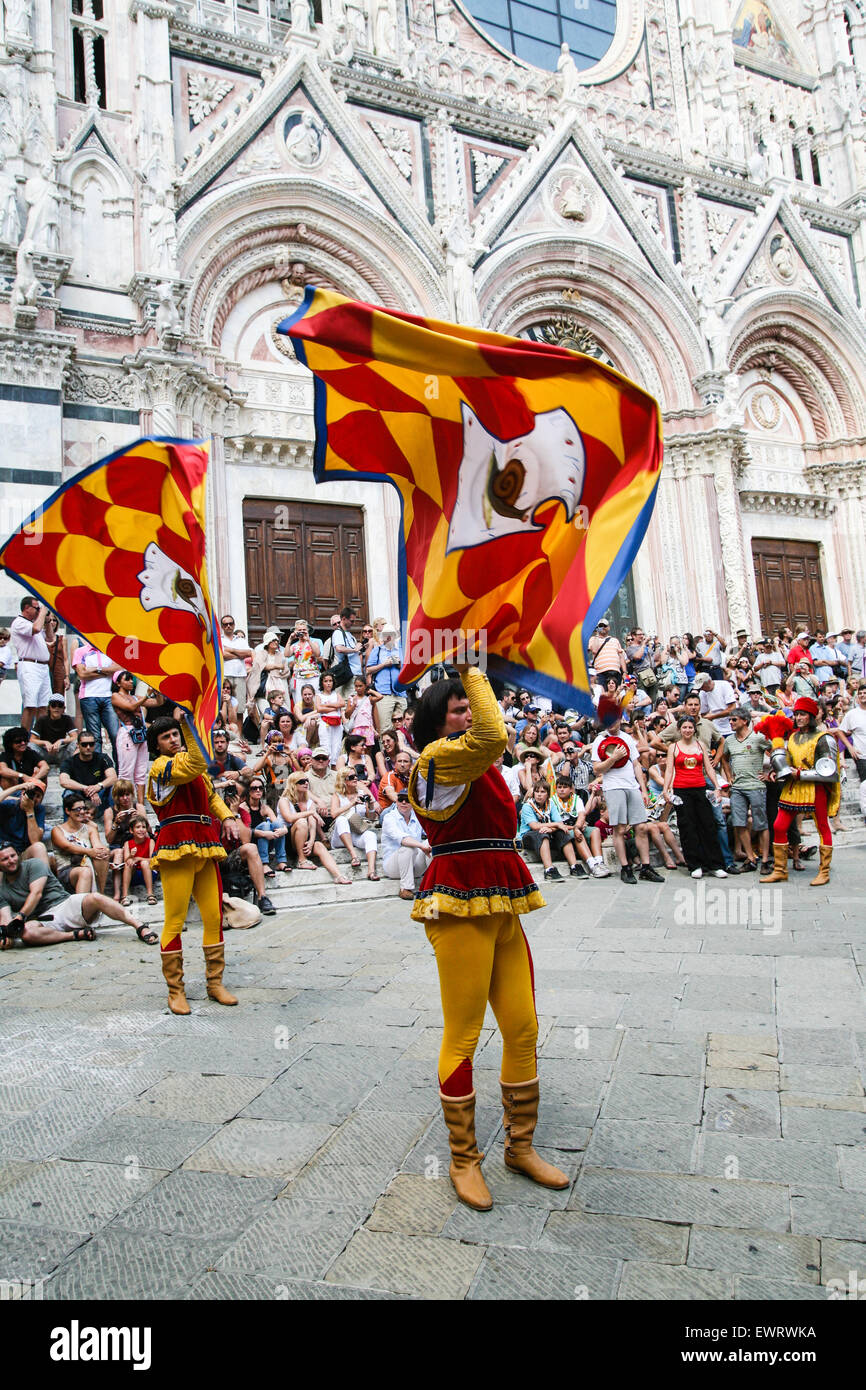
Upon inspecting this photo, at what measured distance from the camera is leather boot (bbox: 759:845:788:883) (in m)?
8.34

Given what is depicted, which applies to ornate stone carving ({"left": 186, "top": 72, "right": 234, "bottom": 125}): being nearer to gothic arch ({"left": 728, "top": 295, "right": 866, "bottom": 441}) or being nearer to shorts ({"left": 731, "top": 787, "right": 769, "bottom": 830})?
gothic arch ({"left": 728, "top": 295, "right": 866, "bottom": 441})

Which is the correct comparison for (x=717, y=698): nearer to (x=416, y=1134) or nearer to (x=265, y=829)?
(x=265, y=829)

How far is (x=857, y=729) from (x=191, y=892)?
31.0 ft

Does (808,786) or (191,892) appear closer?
(191,892)

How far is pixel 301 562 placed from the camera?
1570 centimetres

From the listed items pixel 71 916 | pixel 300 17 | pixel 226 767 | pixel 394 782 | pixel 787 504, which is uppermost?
pixel 300 17

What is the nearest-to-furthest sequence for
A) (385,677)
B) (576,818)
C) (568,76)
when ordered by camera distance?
(576,818) < (385,677) < (568,76)

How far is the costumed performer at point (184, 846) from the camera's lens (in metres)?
5.28

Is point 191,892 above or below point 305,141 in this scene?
below

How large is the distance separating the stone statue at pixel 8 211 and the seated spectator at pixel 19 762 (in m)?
8.39

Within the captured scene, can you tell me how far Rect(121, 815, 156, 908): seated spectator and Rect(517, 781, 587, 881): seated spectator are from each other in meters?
3.82

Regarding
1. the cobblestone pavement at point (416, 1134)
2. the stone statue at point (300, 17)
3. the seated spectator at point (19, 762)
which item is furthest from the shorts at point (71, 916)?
the stone statue at point (300, 17)

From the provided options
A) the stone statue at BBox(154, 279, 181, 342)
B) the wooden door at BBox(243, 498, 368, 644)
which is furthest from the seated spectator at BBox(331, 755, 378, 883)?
the stone statue at BBox(154, 279, 181, 342)

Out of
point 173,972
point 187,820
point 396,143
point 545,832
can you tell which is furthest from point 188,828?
point 396,143
